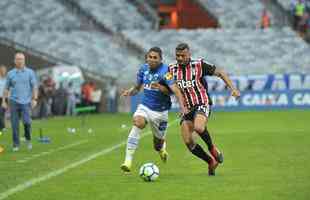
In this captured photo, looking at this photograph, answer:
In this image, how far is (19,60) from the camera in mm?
21281

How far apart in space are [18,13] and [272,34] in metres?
12.5

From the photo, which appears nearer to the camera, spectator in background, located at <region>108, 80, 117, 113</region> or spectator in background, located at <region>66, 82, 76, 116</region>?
spectator in background, located at <region>66, 82, 76, 116</region>

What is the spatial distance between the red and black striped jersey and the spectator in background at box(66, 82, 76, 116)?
1035 inches

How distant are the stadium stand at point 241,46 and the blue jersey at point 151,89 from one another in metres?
30.0

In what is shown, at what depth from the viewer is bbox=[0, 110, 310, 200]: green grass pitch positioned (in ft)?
43.2

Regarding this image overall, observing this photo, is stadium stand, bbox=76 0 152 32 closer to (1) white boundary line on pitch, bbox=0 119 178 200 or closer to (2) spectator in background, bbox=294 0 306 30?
(2) spectator in background, bbox=294 0 306 30

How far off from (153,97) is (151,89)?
0.54 ft

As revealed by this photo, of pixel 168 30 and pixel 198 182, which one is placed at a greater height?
pixel 168 30

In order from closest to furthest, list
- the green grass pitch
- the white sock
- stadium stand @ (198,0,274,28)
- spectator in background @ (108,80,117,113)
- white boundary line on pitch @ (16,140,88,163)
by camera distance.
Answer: the green grass pitch → the white sock → white boundary line on pitch @ (16,140,88,163) → spectator in background @ (108,80,117,113) → stadium stand @ (198,0,274,28)

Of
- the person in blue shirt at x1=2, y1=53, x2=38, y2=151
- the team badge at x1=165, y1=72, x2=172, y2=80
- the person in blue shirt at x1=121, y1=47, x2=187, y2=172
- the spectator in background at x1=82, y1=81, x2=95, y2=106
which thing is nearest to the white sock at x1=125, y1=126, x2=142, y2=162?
the person in blue shirt at x1=121, y1=47, x2=187, y2=172

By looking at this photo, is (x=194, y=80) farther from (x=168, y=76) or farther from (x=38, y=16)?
(x=38, y=16)

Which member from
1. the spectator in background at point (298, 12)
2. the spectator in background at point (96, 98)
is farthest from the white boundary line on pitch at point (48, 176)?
the spectator in background at point (298, 12)

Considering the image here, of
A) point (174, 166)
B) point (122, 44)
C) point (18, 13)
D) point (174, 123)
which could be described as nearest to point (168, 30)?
point (122, 44)

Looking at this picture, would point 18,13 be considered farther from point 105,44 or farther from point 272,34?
point 272,34
